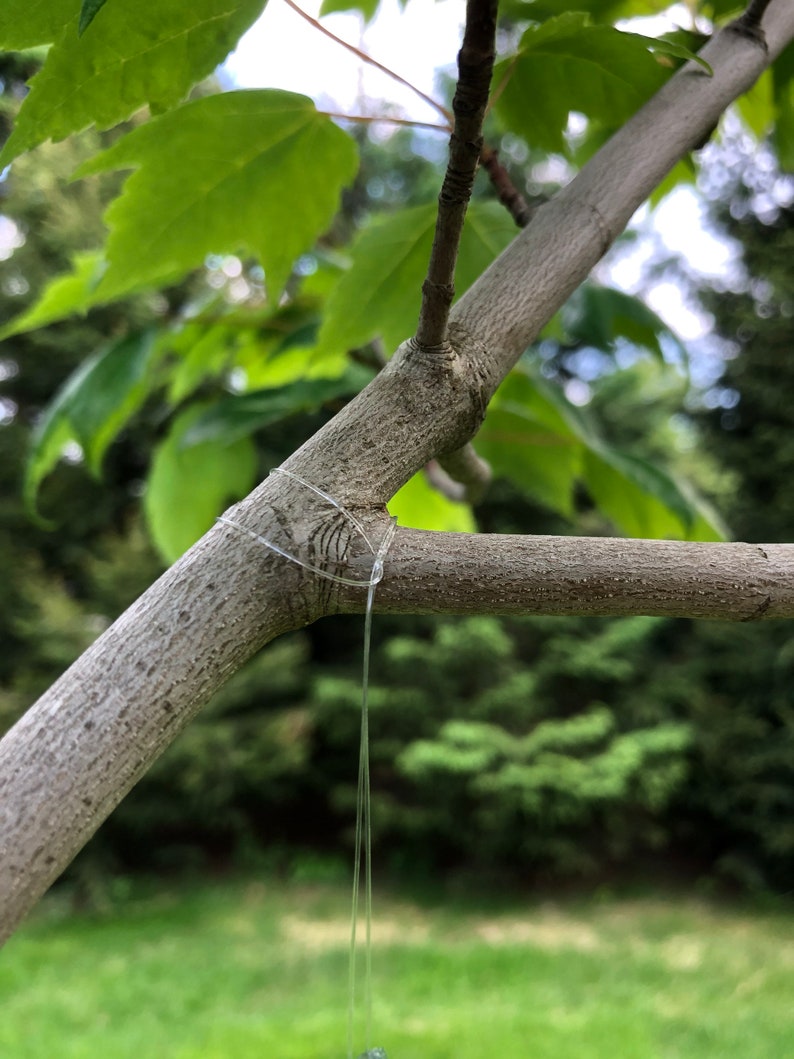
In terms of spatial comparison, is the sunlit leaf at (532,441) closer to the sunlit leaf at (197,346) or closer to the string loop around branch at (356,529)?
the sunlit leaf at (197,346)

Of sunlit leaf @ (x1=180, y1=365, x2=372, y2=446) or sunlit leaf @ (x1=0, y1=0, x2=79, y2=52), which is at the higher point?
sunlit leaf @ (x1=180, y1=365, x2=372, y2=446)

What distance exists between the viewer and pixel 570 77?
16.4 inches

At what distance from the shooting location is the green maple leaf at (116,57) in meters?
0.29

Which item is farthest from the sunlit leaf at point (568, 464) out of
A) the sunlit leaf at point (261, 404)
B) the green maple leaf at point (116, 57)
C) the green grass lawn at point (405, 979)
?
the green grass lawn at point (405, 979)

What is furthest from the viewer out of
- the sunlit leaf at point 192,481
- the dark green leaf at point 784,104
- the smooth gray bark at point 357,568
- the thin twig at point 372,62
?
the sunlit leaf at point 192,481

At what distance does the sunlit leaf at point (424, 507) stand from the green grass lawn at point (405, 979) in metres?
1.56

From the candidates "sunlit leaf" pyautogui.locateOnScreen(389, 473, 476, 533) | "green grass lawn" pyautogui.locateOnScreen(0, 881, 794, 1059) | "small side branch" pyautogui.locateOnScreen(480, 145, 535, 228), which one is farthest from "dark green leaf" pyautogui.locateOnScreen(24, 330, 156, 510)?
"green grass lawn" pyautogui.locateOnScreen(0, 881, 794, 1059)

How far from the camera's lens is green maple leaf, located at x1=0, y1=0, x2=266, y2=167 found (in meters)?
0.29

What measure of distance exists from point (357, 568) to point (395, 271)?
0.97ft

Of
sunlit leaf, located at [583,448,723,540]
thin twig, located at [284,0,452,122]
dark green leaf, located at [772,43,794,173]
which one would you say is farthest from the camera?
sunlit leaf, located at [583,448,723,540]

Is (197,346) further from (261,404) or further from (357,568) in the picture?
(357,568)

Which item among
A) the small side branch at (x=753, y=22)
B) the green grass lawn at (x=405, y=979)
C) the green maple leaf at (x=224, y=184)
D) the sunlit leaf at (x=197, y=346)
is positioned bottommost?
the green grass lawn at (x=405, y=979)

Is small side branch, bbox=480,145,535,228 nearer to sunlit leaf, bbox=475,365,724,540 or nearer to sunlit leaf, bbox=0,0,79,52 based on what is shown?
sunlit leaf, bbox=0,0,79,52

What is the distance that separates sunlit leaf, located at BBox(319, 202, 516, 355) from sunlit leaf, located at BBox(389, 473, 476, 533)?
252 millimetres
